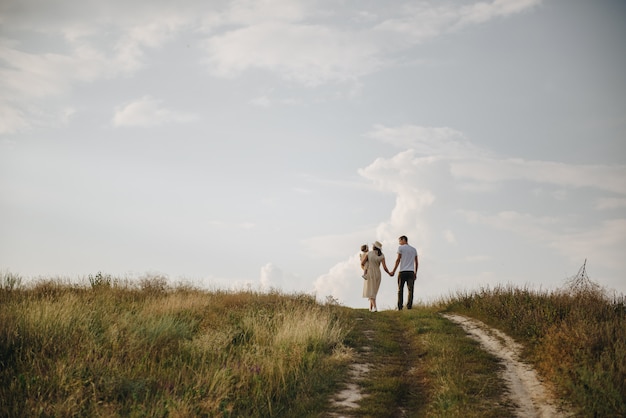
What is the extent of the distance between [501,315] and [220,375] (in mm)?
8881

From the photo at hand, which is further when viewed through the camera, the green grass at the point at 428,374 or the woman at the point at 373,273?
the woman at the point at 373,273

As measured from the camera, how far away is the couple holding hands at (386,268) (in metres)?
18.6

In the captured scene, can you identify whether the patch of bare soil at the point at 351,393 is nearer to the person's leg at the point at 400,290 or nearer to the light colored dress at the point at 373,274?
the person's leg at the point at 400,290

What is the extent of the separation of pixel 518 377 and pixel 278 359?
4955 millimetres

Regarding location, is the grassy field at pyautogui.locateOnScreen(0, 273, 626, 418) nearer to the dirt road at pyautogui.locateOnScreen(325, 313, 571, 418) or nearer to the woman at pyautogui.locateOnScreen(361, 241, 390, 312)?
the dirt road at pyautogui.locateOnScreen(325, 313, 571, 418)

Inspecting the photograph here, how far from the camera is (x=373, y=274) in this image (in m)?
20.1

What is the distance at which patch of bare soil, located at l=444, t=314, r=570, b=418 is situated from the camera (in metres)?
8.27

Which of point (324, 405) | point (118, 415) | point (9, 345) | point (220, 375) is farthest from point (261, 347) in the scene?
point (9, 345)

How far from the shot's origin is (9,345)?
10305 millimetres

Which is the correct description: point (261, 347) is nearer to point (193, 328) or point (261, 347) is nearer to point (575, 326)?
point (193, 328)

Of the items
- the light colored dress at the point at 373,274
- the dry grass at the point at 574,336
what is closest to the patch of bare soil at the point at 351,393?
the dry grass at the point at 574,336

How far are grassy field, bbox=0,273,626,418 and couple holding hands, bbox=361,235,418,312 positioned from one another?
133 inches

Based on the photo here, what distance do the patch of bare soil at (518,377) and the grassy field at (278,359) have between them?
0.26 meters

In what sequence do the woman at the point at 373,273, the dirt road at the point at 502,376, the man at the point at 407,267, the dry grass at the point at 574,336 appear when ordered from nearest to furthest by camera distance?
the dry grass at the point at 574,336, the dirt road at the point at 502,376, the man at the point at 407,267, the woman at the point at 373,273
